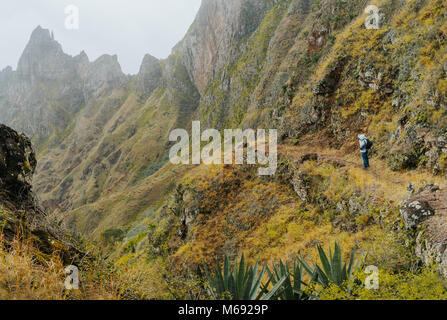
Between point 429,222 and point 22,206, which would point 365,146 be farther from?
point 22,206

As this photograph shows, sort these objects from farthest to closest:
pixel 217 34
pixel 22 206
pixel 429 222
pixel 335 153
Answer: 1. pixel 217 34
2. pixel 335 153
3. pixel 429 222
4. pixel 22 206

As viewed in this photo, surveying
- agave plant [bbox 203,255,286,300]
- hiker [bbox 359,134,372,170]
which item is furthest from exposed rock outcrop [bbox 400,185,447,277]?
agave plant [bbox 203,255,286,300]

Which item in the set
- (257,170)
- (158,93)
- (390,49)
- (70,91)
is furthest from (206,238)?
(70,91)

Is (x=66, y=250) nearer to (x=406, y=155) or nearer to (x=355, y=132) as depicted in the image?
(x=406, y=155)

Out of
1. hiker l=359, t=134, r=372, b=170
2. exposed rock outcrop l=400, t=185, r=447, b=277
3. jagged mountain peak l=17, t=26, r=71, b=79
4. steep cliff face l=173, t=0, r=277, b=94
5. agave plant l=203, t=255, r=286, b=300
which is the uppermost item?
jagged mountain peak l=17, t=26, r=71, b=79

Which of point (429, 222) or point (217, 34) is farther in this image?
point (217, 34)

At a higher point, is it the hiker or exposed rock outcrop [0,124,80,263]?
the hiker

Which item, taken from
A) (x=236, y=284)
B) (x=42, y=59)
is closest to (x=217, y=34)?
(x=236, y=284)

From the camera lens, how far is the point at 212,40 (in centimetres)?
7900

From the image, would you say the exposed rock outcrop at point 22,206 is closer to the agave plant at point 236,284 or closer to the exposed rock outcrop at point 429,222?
the agave plant at point 236,284

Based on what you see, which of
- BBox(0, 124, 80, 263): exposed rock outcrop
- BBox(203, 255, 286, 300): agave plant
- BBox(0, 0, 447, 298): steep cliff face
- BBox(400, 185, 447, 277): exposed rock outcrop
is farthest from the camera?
BBox(0, 0, 447, 298): steep cliff face

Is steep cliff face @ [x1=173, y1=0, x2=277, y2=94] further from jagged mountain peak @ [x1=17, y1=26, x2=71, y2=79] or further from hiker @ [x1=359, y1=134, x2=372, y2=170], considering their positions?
jagged mountain peak @ [x1=17, y1=26, x2=71, y2=79]

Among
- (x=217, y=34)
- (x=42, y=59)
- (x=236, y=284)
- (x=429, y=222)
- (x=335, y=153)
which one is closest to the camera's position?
(x=236, y=284)

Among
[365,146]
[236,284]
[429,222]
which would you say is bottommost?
[236,284]
